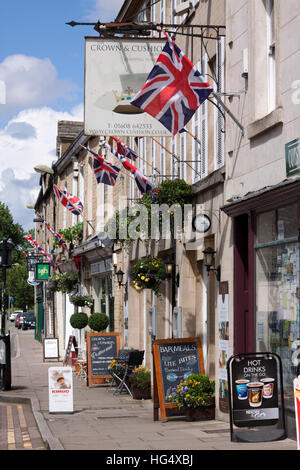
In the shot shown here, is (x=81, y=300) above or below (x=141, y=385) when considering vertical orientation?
above

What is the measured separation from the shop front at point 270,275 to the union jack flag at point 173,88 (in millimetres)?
1646

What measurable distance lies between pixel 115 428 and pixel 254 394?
158 inches

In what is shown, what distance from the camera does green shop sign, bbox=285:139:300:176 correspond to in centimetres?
1035

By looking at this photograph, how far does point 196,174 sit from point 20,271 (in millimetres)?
79097

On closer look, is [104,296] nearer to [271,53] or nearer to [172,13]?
[172,13]

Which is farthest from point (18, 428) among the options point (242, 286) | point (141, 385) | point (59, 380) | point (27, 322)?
point (27, 322)

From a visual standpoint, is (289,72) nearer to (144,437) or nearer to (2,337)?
(144,437)

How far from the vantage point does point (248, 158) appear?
12.4 metres

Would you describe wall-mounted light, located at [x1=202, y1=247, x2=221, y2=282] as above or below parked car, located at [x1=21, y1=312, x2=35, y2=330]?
above

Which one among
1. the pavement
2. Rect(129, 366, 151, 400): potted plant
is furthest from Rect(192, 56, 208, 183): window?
Rect(129, 366, 151, 400): potted plant

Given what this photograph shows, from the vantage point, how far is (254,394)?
9672 mm

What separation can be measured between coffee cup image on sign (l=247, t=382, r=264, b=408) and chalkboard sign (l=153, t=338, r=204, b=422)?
4.13 m

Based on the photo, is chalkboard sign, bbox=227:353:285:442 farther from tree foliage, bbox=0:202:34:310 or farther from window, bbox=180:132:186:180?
tree foliage, bbox=0:202:34:310
